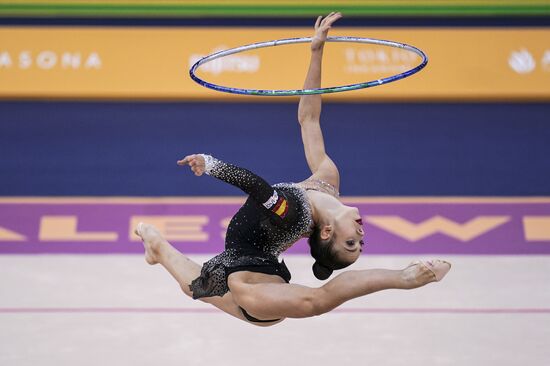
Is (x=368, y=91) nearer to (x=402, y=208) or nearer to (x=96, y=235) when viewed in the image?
(x=402, y=208)

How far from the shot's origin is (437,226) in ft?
21.3

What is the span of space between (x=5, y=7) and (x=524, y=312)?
197 inches

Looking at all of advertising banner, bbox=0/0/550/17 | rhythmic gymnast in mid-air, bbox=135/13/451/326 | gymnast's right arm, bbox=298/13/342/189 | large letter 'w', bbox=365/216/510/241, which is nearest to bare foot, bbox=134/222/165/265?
rhythmic gymnast in mid-air, bbox=135/13/451/326

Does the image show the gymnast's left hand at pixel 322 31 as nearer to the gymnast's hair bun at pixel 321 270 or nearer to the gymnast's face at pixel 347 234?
A: the gymnast's face at pixel 347 234

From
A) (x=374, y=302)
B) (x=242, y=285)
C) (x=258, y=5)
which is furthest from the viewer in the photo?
(x=258, y=5)

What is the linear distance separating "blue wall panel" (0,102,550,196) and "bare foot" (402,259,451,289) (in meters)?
3.92

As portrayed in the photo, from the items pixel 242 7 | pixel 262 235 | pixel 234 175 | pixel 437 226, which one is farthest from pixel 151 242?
pixel 242 7

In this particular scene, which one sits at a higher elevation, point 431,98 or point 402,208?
point 431,98

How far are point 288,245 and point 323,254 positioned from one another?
0.19 meters

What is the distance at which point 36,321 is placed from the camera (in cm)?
495

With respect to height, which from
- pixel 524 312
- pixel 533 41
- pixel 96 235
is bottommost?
pixel 96 235

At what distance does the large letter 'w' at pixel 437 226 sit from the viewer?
6.40m

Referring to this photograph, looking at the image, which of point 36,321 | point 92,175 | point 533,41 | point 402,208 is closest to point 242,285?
point 36,321

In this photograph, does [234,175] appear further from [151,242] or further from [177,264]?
[151,242]
